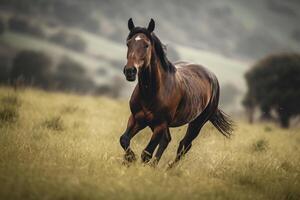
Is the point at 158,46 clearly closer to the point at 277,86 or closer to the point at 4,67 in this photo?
the point at 277,86

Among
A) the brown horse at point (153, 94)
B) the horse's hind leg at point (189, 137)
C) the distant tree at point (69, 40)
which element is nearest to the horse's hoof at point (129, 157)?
the brown horse at point (153, 94)

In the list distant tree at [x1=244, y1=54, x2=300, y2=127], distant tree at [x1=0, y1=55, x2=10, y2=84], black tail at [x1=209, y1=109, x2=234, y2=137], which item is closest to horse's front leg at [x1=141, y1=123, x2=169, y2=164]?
black tail at [x1=209, y1=109, x2=234, y2=137]

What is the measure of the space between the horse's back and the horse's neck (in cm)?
63

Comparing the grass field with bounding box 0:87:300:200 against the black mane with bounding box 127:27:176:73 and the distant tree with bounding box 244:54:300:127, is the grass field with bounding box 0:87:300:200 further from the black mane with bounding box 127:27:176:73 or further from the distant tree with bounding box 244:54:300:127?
the distant tree with bounding box 244:54:300:127

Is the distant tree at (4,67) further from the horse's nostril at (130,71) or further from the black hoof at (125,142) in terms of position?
the horse's nostril at (130,71)

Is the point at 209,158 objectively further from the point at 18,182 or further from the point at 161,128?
the point at 18,182

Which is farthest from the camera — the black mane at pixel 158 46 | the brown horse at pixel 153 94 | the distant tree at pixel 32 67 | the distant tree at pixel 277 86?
the distant tree at pixel 32 67

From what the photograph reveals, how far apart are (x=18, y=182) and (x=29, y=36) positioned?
93924mm

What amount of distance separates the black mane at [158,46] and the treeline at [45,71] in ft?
130

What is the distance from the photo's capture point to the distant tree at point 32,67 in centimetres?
5324

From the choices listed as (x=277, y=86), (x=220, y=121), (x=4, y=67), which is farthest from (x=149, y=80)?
(x=4, y=67)

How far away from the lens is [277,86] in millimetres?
22859

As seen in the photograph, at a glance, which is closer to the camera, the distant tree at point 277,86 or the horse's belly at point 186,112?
the horse's belly at point 186,112

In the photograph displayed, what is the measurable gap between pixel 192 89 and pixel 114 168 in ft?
7.75
